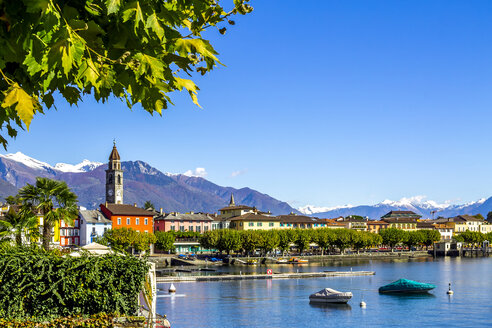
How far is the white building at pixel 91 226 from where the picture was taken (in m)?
108

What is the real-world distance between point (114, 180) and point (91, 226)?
4548 centimetres

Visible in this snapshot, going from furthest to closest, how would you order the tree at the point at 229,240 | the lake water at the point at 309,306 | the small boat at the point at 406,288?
the tree at the point at 229,240, the small boat at the point at 406,288, the lake water at the point at 309,306

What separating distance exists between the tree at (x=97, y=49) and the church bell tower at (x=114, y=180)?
15190cm

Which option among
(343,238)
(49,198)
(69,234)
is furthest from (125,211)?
(49,198)

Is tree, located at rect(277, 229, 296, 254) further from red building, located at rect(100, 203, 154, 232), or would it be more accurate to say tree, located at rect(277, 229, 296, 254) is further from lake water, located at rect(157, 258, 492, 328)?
lake water, located at rect(157, 258, 492, 328)

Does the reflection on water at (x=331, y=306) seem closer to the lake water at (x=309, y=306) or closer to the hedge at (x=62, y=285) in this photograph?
the lake water at (x=309, y=306)

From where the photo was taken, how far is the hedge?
14.3 m

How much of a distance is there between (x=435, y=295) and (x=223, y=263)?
5730cm

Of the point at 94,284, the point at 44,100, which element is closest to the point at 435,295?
the point at 94,284

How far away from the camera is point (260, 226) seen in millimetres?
147125

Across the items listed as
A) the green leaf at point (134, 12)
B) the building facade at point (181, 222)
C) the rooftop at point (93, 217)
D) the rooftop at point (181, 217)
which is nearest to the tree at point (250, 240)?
the building facade at point (181, 222)

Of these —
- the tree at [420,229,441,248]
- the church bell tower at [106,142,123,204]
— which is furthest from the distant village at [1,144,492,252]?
the tree at [420,229,441,248]

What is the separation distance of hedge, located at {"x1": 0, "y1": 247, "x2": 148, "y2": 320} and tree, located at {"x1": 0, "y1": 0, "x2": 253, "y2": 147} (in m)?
10.8

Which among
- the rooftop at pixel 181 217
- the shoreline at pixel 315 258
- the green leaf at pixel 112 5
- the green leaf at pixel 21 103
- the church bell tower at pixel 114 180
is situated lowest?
the shoreline at pixel 315 258
